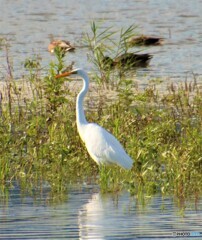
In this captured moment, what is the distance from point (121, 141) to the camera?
9984 millimetres

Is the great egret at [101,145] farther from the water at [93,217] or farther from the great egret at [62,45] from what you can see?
the great egret at [62,45]

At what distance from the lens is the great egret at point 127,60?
1389cm

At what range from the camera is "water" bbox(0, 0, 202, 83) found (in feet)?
55.9

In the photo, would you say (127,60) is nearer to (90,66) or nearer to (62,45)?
(90,66)

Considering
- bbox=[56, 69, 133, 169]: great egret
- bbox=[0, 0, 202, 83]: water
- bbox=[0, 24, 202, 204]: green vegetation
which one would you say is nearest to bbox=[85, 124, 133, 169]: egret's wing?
bbox=[56, 69, 133, 169]: great egret

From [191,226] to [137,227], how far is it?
39 centimetres

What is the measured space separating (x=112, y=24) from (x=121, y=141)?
40.4ft

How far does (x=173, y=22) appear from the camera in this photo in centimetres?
2284

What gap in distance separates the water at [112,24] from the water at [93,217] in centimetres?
674

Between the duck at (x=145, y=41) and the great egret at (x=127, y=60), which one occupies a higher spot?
the duck at (x=145, y=41)

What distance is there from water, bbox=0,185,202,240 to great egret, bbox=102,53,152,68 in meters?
5.38

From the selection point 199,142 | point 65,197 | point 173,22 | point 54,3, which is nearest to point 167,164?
point 199,142

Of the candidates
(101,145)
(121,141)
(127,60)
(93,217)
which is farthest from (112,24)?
(93,217)

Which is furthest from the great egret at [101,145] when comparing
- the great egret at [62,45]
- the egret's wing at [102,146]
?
the great egret at [62,45]
